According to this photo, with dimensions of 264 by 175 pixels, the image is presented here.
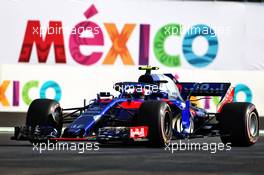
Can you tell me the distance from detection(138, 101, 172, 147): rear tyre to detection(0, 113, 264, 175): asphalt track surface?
19cm

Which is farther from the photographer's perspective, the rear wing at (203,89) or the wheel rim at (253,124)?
the rear wing at (203,89)

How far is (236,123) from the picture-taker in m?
15.8

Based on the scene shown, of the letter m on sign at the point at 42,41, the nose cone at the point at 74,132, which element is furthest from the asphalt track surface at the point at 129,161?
the letter m on sign at the point at 42,41

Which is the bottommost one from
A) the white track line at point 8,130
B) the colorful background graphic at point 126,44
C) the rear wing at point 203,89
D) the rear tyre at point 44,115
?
the white track line at point 8,130

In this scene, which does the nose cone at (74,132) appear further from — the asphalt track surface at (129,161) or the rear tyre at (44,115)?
the rear tyre at (44,115)

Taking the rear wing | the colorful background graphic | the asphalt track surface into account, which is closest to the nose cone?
the asphalt track surface

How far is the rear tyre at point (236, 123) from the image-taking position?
1579cm

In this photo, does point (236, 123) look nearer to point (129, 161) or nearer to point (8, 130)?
point (129, 161)

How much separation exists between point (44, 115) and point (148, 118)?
2.24 metres

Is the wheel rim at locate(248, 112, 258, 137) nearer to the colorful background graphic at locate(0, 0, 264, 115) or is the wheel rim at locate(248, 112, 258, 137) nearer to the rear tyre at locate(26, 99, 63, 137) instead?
the rear tyre at locate(26, 99, 63, 137)

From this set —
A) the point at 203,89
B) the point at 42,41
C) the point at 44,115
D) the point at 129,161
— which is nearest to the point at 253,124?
the point at 203,89

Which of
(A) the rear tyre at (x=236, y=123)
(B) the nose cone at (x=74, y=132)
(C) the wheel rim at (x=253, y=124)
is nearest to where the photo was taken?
(B) the nose cone at (x=74, y=132)

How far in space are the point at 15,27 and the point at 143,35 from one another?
3.22 metres

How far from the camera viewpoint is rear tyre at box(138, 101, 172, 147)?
14.5 meters
